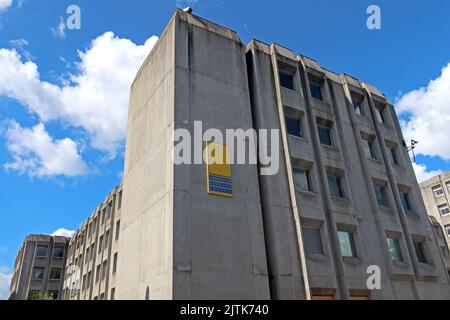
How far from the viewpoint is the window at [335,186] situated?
65.8 feet

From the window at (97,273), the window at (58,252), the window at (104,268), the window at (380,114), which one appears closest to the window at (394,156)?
the window at (380,114)

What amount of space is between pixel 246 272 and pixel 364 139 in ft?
46.4

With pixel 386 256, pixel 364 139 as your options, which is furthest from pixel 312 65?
pixel 386 256

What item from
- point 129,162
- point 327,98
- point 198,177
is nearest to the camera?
point 198,177

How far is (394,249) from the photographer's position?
2053 centimetres

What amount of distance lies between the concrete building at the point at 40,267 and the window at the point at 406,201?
56586 millimetres

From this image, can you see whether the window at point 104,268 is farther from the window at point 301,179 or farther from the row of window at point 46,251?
the window at point 301,179

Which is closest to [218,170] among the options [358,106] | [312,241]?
[312,241]

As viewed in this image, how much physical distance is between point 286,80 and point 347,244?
33.1ft

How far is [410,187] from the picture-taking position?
2419 centimetres

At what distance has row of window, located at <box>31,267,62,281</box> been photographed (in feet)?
203

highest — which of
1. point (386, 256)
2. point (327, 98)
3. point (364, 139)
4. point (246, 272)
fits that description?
point (327, 98)

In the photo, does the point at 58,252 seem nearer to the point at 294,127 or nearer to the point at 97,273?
the point at 97,273

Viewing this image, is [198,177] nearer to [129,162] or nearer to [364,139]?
[129,162]
